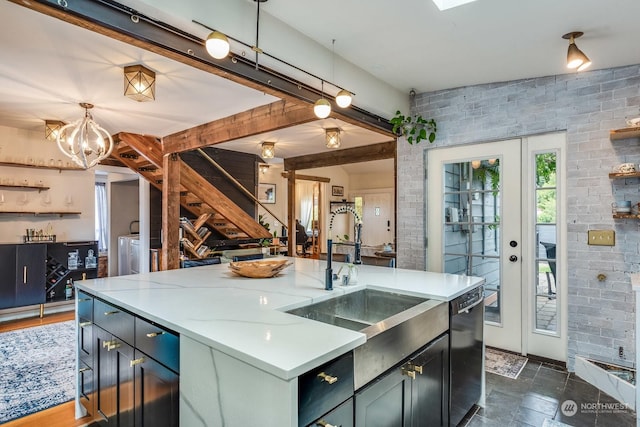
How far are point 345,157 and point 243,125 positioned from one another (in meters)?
2.61

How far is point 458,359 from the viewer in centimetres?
206

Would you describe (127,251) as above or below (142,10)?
below

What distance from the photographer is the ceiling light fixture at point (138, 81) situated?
2.72 metres

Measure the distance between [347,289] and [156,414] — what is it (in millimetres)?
1087

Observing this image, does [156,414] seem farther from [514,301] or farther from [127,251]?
[127,251]

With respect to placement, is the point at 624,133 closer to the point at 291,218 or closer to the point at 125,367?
the point at 125,367

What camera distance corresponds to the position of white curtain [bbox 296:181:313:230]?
36.7ft

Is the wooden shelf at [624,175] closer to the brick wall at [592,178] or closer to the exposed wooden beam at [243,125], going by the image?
the brick wall at [592,178]

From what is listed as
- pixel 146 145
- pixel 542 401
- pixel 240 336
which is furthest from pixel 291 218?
pixel 240 336

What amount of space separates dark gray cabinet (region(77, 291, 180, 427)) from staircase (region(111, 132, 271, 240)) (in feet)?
11.1

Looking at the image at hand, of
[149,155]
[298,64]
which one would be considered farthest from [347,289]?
[149,155]

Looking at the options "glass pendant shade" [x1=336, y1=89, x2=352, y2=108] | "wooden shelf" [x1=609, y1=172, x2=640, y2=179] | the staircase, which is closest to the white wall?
the staircase

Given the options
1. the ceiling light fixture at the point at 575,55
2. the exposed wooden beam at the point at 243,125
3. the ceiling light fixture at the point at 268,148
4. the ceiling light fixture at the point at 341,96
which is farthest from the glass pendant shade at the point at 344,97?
A: the ceiling light fixture at the point at 268,148

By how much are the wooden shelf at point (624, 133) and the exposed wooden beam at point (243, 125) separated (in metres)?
2.37
